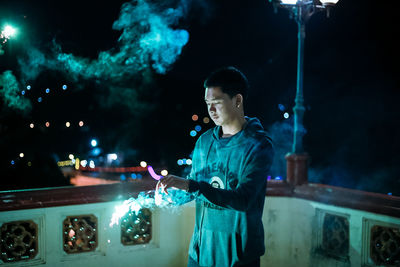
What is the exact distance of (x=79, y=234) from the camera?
393cm

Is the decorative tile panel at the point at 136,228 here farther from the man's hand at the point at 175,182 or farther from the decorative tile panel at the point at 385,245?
the decorative tile panel at the point at 385,245

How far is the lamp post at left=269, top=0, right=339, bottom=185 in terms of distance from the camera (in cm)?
461

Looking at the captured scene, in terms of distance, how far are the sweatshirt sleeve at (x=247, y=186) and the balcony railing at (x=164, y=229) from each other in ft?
6.55

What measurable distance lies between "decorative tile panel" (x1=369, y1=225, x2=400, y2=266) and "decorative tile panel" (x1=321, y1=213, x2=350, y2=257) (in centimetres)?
32

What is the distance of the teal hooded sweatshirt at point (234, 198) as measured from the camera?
6.82 feet

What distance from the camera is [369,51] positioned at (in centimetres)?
3478

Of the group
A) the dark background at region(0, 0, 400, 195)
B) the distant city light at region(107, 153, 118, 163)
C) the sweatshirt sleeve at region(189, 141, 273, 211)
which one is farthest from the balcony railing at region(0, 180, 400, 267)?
the distant city light at region(107, 153, 118, 163)

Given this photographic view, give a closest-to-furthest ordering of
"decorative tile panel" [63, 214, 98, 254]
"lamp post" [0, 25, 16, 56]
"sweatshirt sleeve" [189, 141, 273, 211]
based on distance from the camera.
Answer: "sweatshirt sleeve" [189, 141, 273, 211] → "decorative tile panel" [63, 214, 98, 254] → "lamp post" [0, 25, 16, 56]

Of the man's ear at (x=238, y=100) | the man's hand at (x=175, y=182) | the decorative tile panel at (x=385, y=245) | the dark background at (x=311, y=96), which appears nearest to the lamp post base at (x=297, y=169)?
the decorative tile panel at (x=385, y=245)

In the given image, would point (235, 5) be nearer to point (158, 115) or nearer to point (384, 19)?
point (384, 19)

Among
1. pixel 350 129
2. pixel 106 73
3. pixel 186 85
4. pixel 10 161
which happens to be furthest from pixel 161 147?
pixel 106 73

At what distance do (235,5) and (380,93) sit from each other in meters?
26.8

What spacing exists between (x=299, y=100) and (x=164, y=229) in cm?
258

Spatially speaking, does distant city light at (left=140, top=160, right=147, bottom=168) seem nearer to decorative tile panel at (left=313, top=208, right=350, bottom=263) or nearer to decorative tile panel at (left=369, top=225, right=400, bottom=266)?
decorative tile panel at (left=313, top=208, right=350, bottom=263)
